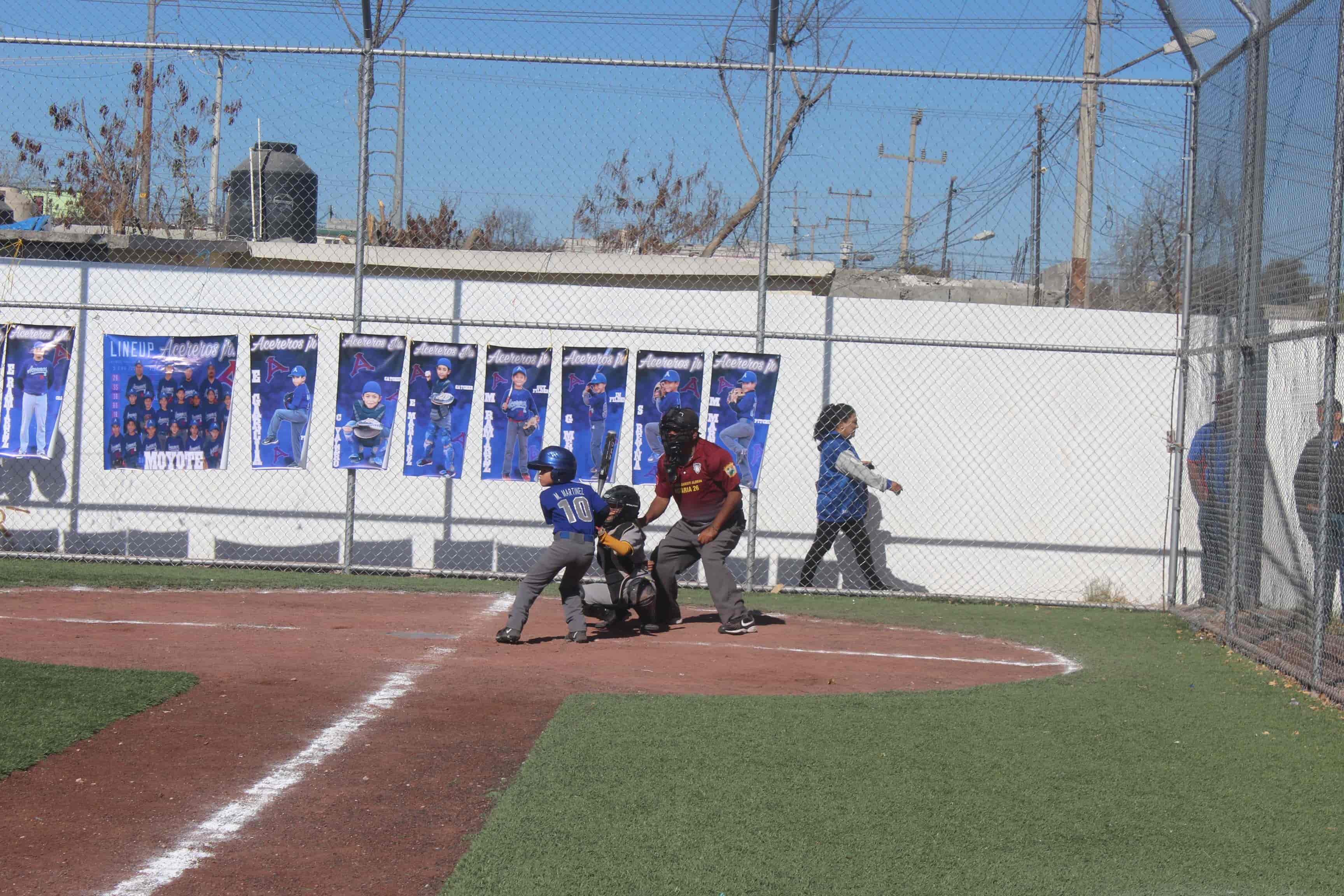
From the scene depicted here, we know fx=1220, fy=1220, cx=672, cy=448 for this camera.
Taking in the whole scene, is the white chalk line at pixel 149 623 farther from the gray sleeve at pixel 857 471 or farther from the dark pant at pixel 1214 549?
the dark pant at pixel 1214 549

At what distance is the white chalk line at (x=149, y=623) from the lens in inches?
336

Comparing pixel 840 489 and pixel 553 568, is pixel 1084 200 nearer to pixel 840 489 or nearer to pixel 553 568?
pixel 840 489

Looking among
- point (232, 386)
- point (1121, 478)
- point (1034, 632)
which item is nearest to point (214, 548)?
point (232, 386)

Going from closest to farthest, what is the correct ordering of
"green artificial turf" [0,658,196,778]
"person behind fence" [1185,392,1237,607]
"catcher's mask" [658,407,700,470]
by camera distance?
"green artificial turf" [0,658,196,778]
"catcher's mask" [658,407,700,470]
"person behind fence" [1185,392,1237,607]

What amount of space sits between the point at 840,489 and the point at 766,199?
9.03 ft

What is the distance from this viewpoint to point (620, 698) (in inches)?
261

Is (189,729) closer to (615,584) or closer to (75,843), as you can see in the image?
(75,843)

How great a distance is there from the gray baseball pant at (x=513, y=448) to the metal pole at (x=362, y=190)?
4.66 feet

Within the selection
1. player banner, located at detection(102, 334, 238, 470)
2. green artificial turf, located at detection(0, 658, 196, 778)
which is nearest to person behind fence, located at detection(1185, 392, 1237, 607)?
green artificial turf, located at detection(0, 658, 196, 778)

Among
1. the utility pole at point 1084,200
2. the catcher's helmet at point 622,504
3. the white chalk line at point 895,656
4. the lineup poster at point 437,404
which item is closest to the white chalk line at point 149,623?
the catcher's helmet at point 622,504

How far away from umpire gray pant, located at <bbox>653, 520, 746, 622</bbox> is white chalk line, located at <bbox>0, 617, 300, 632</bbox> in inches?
107

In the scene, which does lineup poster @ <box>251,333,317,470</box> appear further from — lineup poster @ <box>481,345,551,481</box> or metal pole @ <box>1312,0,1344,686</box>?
metal pole @ <box>1312,0,1344,686</box>

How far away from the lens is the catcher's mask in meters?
9.16

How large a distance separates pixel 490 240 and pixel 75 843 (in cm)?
1036
